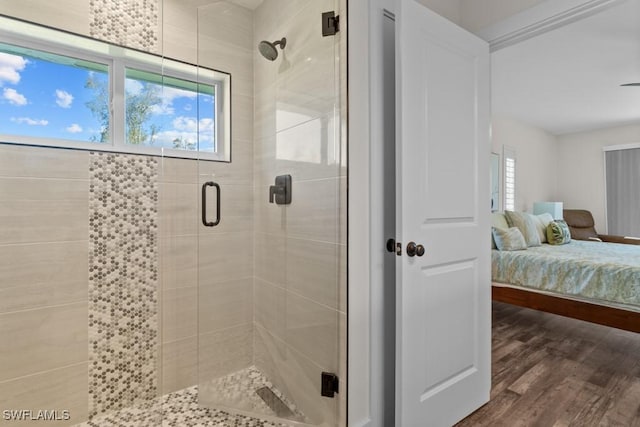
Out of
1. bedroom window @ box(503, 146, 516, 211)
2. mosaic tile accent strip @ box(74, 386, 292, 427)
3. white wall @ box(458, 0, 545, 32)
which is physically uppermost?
white wall @ box(458, 0, 545, 32)

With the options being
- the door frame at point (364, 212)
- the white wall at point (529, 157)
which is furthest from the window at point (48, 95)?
the white wall at point (529, 157)

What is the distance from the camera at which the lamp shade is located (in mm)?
5102

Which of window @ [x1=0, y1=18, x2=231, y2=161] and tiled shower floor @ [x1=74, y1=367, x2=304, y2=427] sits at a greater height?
window @ [x1=0, y1=18, x2=231, y2=161]

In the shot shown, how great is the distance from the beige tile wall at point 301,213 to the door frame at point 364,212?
5 cm

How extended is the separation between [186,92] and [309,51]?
2.49 ft

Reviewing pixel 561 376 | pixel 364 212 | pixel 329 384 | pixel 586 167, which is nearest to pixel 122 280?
pixel 329 384

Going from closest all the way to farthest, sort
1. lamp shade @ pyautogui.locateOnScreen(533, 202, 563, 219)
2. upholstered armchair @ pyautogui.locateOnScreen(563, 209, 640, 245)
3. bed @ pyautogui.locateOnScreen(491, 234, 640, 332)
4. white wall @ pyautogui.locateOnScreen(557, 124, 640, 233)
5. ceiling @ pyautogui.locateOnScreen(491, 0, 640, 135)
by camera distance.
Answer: bed @ pyautogui.locateOnScreen(491, 234, 640, 332) < ceiling @ pyautogui.locateOnScreen(491, 0, 640, 135) < lamp shade @ pyautogui.locateOnScreen(533, 202, 563, 219) < upholstered armchair @ pyautogui.locateOnScreen(563, 209, 640, 245) < white wall @ pyautogui.locateOnScreen(557, 124, 640, 233)

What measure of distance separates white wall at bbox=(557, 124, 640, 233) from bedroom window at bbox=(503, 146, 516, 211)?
6.34ft

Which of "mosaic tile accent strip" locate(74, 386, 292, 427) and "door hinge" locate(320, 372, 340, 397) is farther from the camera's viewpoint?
"mosaic tile accent strip" locate(74, 386, 292, 427)

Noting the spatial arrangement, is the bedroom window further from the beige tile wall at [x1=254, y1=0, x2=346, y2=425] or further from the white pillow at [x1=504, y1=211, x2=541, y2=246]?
the beige tile wall at [x1=254, y1=0, x2=346, y2=425]

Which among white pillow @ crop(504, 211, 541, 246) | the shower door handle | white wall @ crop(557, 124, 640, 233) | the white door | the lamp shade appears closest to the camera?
the white door

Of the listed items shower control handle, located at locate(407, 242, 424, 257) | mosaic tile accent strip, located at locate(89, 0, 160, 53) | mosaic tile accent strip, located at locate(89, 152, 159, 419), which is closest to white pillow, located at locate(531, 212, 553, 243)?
shower control handle, located at locate(407, 242, 424, 257)

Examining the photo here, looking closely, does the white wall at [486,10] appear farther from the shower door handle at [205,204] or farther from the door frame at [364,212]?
the shower door handle at [205,204]

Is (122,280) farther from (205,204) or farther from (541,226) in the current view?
(541,226)
